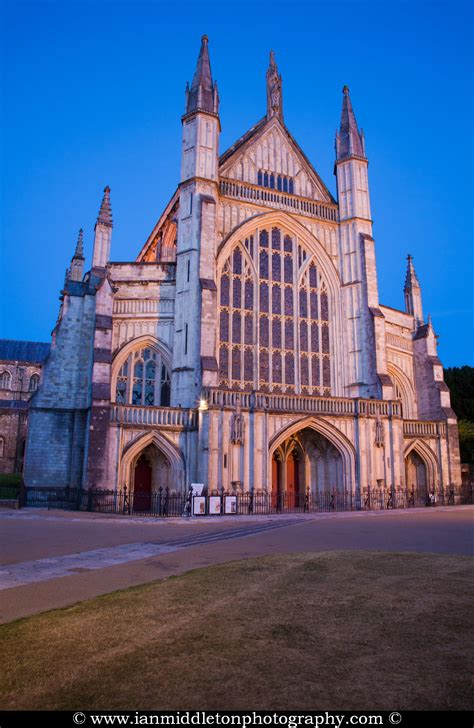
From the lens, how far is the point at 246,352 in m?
31.5

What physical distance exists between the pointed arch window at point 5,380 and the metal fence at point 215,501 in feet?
104

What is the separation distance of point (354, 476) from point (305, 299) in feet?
37.4

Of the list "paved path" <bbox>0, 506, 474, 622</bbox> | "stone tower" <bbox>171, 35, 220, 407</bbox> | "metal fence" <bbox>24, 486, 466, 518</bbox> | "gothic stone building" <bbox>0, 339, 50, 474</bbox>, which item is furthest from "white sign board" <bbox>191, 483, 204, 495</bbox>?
"gothic stone building" <bbox>0, 339, 50, 474</bbox>

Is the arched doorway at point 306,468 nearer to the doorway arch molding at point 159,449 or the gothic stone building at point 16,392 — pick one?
the doorway arch molding at point 159,449

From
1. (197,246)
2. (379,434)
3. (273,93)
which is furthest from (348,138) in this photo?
(379,434)

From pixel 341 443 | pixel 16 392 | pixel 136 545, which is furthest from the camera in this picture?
pixel 16 392

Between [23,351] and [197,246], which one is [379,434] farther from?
[23,351]

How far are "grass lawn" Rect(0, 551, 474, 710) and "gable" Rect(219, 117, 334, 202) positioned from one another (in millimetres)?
30199

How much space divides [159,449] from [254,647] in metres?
22.6

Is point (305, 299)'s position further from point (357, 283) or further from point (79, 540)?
point (79, 540)

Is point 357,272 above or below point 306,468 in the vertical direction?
above

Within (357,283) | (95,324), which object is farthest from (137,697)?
(357,283)

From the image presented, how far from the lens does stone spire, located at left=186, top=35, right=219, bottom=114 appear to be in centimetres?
3225

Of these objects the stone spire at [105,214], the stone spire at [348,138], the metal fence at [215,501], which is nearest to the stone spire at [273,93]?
the stone spire at [348,138]
